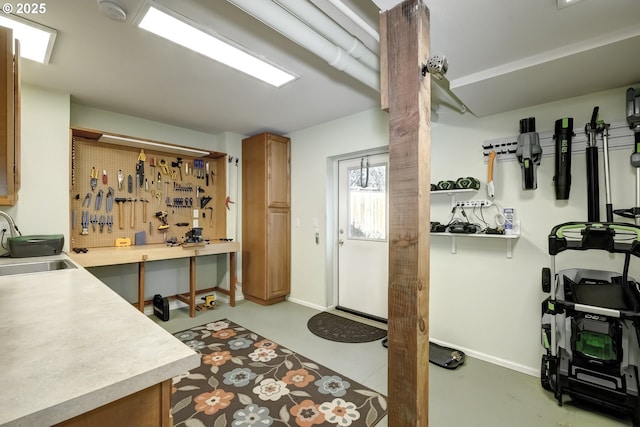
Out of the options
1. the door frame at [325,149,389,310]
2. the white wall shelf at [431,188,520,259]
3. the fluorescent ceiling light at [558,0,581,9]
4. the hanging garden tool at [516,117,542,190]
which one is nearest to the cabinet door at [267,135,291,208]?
the door frame at [325,149,389,310]

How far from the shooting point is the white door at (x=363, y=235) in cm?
365

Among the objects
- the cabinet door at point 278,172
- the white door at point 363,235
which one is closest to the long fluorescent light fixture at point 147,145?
the cabinet door at point 278,172

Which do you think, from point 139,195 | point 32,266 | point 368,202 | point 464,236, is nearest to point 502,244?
point 464,236

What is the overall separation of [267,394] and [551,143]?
3.04 m

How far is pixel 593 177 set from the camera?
220cm

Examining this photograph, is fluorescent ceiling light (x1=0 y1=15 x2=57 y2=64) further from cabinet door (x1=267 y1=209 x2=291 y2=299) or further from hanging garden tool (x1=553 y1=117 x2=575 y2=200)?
hanging garden tool (x1=553 y1=117 x2=575 y2=200)

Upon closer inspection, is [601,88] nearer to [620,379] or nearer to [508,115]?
[508,115]

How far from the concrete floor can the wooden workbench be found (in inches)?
23.4

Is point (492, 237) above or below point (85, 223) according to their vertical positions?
below

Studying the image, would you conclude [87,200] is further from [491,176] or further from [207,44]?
[491,176]

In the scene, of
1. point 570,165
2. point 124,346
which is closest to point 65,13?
point 124,346

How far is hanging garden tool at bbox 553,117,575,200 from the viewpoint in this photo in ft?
7.50

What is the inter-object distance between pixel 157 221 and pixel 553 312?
439 centimetres

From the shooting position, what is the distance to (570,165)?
230cm
